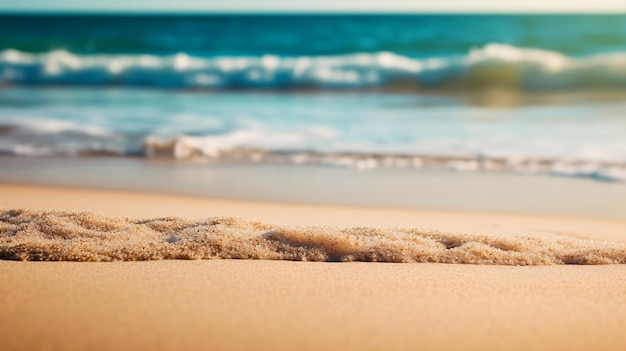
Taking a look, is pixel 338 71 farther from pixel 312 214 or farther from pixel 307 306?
pixel 307 306

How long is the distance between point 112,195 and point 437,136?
412 cm

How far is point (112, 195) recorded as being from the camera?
4797 mm

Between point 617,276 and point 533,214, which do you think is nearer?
point 617,276

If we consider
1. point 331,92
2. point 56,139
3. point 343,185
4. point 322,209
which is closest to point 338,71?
point 331,92

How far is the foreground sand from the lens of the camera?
1.86m

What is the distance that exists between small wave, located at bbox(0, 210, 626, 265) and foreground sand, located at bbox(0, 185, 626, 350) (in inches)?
3.2

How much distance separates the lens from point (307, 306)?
2109 mm

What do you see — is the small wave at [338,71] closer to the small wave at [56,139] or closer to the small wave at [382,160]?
the small wave at [56,139]

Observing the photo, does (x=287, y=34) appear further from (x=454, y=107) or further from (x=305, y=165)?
(x=305, y=165)

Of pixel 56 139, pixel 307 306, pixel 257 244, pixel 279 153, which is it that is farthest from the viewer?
pixel 56 139

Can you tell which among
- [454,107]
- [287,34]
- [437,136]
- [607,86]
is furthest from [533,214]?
[287,34]

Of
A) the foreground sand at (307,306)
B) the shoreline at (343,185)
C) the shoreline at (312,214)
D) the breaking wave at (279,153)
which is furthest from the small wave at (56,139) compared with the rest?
the foreground sand at (307,306)

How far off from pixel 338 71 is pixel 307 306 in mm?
13485

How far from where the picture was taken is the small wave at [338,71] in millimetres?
13750
